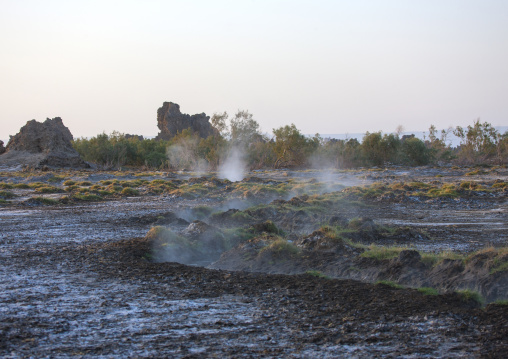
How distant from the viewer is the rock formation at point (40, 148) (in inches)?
2552

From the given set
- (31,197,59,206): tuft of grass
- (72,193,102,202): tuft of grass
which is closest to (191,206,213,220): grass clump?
(31,197,59,206): tuft of grass

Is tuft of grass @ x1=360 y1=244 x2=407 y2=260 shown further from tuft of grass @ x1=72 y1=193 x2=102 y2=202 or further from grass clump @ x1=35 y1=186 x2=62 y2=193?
grass clump @ x1=35 y1=186 x2=62 y2=193

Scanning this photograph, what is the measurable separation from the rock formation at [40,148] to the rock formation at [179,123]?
47.7 meters

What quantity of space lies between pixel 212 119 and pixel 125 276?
64.0m

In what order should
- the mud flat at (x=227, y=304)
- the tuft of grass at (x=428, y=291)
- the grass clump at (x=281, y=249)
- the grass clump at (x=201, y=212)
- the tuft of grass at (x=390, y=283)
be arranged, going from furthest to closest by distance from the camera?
1. the grass clump at (x=201, y=212)
2. the grass clump at (x=281, y=249)
3. the tuft of grass at (x=390, y=283)
4. the tuft of grass at (x=428, y=291)
5. the mud flat at (x=227, y=304)

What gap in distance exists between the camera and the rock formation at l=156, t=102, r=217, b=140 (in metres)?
116

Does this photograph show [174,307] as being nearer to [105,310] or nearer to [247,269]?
[105,310]

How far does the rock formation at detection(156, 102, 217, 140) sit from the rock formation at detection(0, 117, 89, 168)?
4774 centimetres

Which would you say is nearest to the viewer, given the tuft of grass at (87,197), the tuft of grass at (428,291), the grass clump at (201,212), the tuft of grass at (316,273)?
the tuft of grass at (428,291)

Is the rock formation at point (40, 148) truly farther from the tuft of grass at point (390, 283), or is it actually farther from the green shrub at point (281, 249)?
the tuft of grass at point (390, 283)

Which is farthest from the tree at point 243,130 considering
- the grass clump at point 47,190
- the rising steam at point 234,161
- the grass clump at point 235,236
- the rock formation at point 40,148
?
the grass clump at point 235,236

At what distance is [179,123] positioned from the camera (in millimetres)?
116438

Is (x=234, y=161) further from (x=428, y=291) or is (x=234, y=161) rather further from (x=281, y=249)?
(x=428, y=291)

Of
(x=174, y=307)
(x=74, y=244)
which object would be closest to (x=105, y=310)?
(x=174, y=307)
